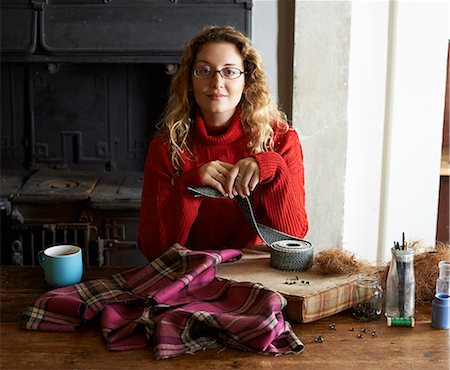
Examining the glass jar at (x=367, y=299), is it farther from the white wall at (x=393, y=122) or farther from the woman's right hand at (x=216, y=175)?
the white wall at (x=393, y=122)

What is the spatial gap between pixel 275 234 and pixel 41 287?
24.1 inches

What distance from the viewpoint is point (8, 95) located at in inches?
135

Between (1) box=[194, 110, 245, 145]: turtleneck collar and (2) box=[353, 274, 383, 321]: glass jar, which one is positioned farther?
Result: (1) box=[194, 110, 245, 145]: turtleneck collar

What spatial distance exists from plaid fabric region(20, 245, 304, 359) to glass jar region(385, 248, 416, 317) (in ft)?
0.88

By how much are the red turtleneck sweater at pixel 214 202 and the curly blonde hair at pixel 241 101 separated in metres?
0.03

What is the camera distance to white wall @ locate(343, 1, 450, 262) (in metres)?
3.14

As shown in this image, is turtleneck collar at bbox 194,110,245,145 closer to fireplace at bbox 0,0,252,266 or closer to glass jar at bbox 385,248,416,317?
glass jar at bbox 385,248,416,317

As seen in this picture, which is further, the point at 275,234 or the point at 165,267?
the point at 275,234

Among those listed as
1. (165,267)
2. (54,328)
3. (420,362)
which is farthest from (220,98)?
(420,362)

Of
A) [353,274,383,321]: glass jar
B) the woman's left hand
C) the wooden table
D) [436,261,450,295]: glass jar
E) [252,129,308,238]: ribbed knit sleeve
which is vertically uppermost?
the woman's left hand

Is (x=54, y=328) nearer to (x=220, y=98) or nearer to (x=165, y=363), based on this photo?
(x=165, y=363)

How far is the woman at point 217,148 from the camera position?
202 centimetres

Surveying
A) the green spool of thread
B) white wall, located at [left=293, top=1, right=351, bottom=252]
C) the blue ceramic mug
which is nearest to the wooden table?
the green spool of thread

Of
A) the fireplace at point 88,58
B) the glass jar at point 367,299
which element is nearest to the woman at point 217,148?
the glass jar at point 367,299
